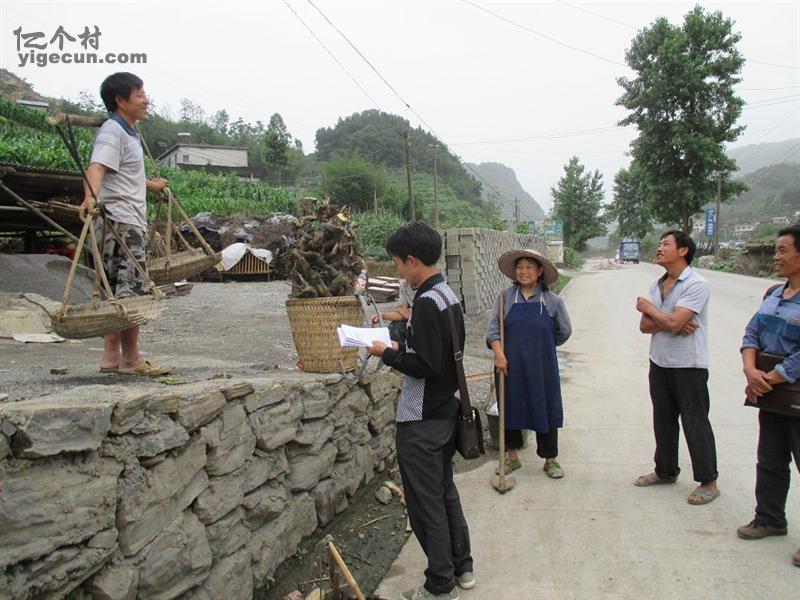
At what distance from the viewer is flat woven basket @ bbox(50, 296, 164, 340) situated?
9.74ft

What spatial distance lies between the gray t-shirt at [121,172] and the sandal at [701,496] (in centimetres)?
401

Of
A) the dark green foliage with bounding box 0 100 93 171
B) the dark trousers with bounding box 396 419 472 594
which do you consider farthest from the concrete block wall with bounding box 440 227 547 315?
the dark trousers with bounding box 396 419 472 594

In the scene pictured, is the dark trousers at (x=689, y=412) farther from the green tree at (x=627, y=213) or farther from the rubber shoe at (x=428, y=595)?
the green tree at (x=627, y=213)

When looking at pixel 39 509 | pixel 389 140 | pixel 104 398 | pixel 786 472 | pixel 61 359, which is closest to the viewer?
pixel 39 509

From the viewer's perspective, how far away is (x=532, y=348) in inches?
180

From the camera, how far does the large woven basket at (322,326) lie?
394cm

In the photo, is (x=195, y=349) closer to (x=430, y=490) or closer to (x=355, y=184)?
(x=430, y=490)

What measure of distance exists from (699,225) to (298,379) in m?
57.1

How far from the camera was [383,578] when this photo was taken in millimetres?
3467

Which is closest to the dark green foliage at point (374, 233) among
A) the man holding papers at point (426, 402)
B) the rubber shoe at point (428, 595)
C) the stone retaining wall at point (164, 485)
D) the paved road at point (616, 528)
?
the paved road at point (616, 528)

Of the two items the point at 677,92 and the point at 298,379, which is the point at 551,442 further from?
the point at 677,92

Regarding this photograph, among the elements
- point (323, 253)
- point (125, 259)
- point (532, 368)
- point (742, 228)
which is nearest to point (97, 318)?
point (125, 259)

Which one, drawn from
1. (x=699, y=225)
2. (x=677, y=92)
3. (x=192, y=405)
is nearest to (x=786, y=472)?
(x=192, y=405)

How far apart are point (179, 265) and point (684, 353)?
135 inches
